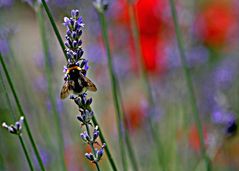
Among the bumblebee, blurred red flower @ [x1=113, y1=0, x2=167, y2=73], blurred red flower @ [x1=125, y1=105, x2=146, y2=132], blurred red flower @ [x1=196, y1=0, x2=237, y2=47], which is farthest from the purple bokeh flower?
blurred red flower @ [x1=196, y1=0, x2=237, y2=47]

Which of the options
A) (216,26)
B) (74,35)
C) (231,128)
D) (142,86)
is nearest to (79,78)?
(74,35)

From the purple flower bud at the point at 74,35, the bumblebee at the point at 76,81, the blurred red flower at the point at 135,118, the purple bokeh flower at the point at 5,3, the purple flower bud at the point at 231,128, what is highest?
the purple bokeh flower at the point at 5,3

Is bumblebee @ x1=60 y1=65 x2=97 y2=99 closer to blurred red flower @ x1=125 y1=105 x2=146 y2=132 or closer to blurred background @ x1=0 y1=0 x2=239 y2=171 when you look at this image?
blurred background @ x1=0 y1=0 x2=239 y2=171

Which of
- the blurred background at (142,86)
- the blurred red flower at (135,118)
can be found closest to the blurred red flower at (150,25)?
the blurred background at (142,86)

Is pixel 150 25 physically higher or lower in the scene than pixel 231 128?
higher

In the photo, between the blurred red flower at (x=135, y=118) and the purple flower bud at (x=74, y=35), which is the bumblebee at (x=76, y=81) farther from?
the blurred red flower at (x=135, y=118)

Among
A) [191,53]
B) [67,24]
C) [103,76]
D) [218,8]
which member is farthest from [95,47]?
[67,24]

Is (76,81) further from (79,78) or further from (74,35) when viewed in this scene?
(74,35)
